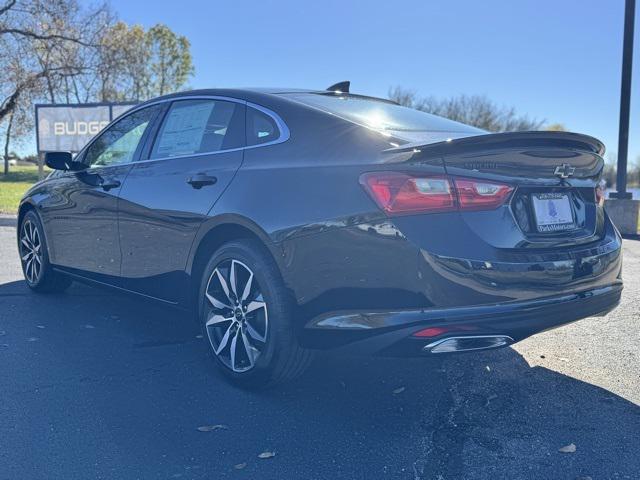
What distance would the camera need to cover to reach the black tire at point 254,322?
125 inches

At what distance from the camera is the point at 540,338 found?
457 centimetres

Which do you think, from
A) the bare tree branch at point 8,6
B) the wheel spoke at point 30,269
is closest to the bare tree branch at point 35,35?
the bare tree branch at point 8,6

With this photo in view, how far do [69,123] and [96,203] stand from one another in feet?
54.7

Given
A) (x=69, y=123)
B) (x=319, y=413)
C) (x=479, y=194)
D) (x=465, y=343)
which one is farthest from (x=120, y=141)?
(x=69, y=123)

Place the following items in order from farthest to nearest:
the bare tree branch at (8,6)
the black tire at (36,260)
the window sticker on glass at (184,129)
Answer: the bare tree branch at (8,6)
the black tire at (36,260)
the window sticker on glass at (184,129)

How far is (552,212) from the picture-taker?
3.03 meters

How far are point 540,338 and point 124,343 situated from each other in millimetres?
3021

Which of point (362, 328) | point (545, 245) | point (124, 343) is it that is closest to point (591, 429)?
point (545, 245)

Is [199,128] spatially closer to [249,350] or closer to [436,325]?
[249,350]

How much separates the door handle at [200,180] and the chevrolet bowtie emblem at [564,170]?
185 centimetres

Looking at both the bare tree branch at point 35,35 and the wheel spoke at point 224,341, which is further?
the bare tree branch at point 35,35

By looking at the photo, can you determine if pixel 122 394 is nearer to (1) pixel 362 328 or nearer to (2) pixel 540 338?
(1) pixel 362 328

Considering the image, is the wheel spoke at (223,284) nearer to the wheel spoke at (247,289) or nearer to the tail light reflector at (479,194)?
the wheel spoke at (247,289)

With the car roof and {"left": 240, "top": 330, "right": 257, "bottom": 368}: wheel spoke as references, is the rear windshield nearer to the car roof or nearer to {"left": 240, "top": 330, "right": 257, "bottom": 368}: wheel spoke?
the car roof
